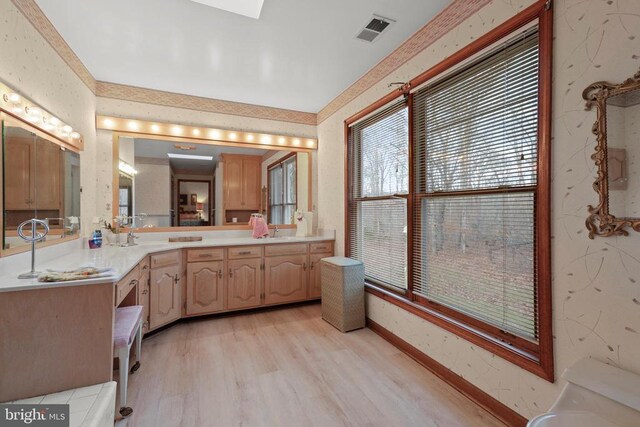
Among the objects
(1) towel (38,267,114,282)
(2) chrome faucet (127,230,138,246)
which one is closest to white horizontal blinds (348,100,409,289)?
(1) towel (38,267,114,282)

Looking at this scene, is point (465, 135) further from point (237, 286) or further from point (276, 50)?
point (237, 286)

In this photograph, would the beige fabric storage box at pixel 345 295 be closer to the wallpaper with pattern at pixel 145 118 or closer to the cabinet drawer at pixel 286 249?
the cabinet drawer at pixel 286 249

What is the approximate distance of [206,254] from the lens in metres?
3.16

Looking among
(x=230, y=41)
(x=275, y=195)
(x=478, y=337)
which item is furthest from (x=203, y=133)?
(x=478, y=337)

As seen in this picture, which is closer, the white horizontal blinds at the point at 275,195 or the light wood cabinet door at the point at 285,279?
the light wood cabinet door at the point at 285,279

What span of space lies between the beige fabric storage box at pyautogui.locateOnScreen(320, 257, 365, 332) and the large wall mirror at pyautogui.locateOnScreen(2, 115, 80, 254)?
2374 millimetres

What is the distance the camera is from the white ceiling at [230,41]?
2.04 metres

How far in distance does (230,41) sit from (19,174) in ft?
5.74

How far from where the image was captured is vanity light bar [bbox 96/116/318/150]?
10.5 ft

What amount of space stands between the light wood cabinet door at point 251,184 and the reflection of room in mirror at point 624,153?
3.44 meters

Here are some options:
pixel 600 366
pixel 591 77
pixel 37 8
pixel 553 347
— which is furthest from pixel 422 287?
pixel 37 8

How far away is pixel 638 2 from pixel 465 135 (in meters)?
0.92

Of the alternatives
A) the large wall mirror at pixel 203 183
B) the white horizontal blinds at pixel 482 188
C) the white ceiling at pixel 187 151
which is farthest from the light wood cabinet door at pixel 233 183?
the white horizontal blinds at pixel 482 188

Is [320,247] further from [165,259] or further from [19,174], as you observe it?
[19,174]
